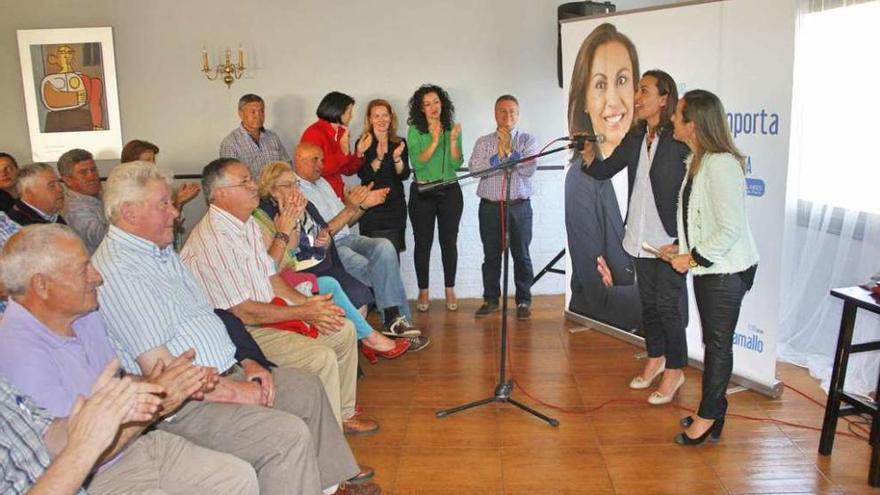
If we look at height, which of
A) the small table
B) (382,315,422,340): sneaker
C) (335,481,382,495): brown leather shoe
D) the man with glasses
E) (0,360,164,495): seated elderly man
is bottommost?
(335,481,382,495): brown leather shoe

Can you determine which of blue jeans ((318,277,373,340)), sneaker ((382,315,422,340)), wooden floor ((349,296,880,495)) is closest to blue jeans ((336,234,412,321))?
sneaker ((382,315,422,340))

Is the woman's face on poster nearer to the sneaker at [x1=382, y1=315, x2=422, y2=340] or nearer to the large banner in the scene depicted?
the large banner

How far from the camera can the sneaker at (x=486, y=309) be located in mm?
5086

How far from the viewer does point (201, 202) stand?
18.5 feet

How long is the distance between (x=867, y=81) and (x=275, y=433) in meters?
3.12

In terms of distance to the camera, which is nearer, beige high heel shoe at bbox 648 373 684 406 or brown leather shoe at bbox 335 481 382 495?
brown leather shoe at bbox 335 481 382 495

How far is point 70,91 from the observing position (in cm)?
554

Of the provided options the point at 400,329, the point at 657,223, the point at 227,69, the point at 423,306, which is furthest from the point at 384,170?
the point at 657,223

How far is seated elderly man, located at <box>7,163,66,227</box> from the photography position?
3.60m

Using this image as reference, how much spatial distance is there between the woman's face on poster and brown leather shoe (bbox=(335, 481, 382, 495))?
89.7 inches

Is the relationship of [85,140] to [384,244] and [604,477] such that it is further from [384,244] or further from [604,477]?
[604,477]

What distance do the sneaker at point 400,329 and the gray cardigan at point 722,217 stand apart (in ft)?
6.69

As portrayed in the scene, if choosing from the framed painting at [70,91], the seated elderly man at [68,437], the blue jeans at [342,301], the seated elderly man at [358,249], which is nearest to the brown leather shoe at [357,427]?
the blue jeans at [342,301]

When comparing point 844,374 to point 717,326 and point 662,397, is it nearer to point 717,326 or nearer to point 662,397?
point 717,326
